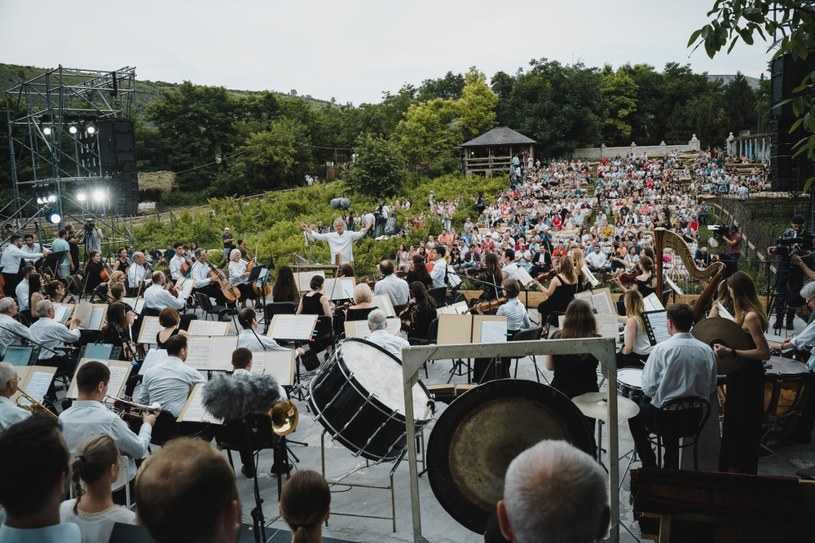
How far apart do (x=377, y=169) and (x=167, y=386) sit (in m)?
33.1

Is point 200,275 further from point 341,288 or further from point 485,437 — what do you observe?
point 485,437

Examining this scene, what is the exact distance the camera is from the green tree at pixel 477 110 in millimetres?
53562

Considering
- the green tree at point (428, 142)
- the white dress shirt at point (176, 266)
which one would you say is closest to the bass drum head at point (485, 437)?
the white dress shirt at point (176, 266)

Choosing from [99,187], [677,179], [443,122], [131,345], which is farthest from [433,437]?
[443,122]

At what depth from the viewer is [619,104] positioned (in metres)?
59.3

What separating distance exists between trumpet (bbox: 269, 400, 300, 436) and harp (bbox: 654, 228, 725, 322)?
3.66 m

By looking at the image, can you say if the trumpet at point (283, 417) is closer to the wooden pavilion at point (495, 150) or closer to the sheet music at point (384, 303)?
the sheet music at point (384, 303)

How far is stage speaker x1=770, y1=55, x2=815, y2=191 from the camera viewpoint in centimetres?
970

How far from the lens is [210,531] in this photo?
1901 mm

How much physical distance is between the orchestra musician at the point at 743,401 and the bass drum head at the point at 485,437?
2.52 meters

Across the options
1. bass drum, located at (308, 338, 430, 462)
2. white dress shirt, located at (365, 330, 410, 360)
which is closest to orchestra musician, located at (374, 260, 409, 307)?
white dress shirt, located at (365, 330, 410, 360)

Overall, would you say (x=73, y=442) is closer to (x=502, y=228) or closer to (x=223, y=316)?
(x=223, y=316)

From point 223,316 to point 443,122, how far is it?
149ft

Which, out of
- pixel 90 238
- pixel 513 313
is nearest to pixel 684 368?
pixel 513 313
